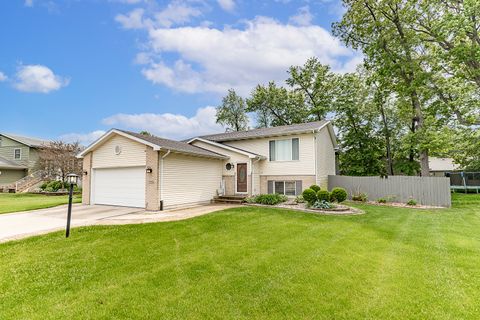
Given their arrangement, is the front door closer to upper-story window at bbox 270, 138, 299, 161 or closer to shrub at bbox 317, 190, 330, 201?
upper-story window at bbox 270, 138, 299, 161

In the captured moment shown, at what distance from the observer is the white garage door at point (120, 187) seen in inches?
479

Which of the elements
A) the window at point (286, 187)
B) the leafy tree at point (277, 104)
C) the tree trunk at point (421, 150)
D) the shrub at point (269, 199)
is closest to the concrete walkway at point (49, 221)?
the shrub at point (269, 199)

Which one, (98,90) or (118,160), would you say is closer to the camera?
(118,160)

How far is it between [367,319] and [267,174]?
1331 centimetres

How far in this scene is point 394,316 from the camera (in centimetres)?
320

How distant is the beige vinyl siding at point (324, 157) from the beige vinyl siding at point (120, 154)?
1023 centimetres

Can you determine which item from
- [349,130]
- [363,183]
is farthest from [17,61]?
[349,130]

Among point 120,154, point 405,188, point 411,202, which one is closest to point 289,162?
point 405,188

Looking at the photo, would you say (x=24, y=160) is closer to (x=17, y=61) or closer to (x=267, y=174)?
(x=17, y=61)

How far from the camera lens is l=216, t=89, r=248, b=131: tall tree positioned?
116 feet

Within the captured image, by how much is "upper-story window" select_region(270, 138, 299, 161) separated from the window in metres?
1.52

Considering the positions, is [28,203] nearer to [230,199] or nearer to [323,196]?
[230,199]

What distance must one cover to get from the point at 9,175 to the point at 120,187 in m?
22.5

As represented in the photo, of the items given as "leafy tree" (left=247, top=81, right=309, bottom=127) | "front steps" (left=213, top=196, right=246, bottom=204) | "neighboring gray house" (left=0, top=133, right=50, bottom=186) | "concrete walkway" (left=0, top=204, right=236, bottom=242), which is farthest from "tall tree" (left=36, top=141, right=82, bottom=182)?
"leafy tree" (left=247, top=81, right=309, bottom=127)
